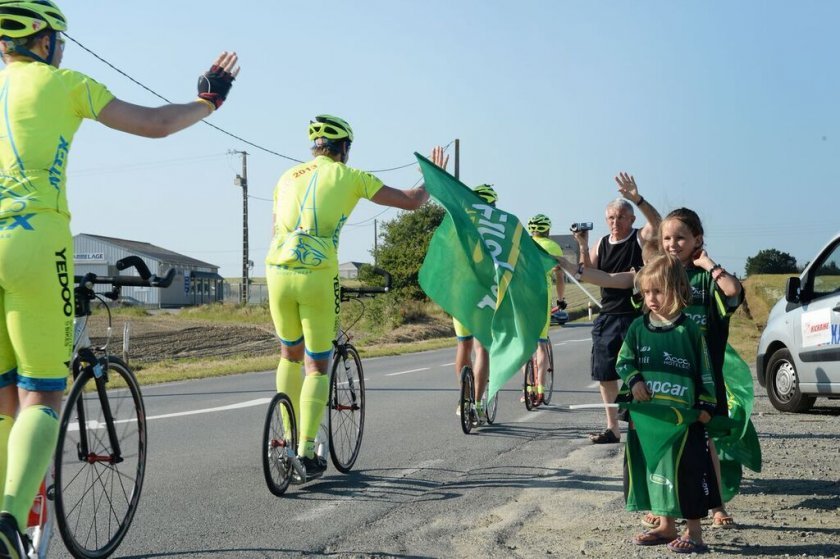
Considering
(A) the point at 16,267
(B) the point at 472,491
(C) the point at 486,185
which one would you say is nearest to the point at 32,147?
(A) the point at 16,267

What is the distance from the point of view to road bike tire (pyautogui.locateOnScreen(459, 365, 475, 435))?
8.59 meters

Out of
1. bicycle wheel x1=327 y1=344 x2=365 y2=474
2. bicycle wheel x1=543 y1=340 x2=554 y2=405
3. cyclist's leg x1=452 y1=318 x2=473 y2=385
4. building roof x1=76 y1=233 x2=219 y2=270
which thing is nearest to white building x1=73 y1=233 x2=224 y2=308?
building roof x1=76 y1=233 x2=219 y2=270

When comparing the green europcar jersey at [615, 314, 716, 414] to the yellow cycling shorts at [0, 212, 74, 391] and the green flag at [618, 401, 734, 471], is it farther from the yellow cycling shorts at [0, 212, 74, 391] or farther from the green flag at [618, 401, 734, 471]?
the yellow cycling shorts at [0, 212, 74, 391]

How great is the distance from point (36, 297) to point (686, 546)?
126 inches

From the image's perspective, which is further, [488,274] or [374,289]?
[374,289]

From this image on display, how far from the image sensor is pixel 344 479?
21.0ft

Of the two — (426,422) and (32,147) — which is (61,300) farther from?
(426,422)

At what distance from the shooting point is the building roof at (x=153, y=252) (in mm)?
80375

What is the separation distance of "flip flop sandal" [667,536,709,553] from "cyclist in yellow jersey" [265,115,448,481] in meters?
2.43

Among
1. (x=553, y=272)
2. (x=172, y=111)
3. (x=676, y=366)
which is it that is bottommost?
(x=676, y=366)

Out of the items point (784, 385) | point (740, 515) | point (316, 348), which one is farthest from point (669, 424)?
point (784, 385)

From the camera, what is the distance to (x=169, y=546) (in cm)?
461

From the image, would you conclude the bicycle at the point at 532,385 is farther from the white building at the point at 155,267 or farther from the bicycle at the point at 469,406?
the white building at the point at 155,267

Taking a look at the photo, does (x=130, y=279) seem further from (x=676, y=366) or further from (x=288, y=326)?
(x=676, y=366)
